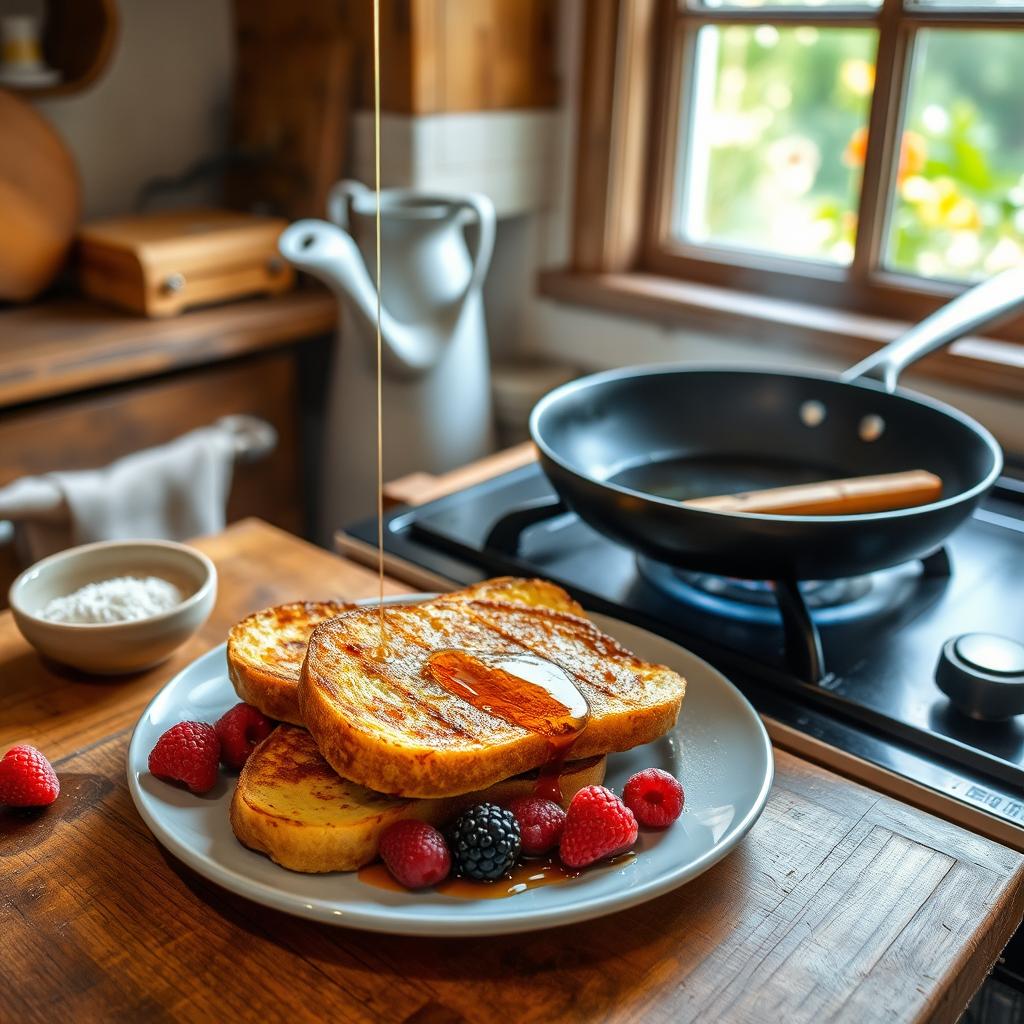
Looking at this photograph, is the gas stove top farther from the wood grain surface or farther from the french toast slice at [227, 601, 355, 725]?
the wood grain surface

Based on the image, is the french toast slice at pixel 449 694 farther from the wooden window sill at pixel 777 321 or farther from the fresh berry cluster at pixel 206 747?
the wooden window sill at pixel 777 321

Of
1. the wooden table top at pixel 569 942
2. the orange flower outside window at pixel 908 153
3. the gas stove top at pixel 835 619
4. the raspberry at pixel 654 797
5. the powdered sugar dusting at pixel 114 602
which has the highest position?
the orange flower outside window at pixel 908 153

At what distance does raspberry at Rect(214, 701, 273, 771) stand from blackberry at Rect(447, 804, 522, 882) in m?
0.19

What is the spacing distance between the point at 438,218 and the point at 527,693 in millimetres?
1120

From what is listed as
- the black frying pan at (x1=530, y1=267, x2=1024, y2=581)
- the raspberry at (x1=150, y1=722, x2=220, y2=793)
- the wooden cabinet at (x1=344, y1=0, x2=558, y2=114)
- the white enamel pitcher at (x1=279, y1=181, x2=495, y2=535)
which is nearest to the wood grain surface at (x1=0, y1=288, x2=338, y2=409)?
the white enamel pitcher at (x1=279, y1=181, x2=495, y2=535)

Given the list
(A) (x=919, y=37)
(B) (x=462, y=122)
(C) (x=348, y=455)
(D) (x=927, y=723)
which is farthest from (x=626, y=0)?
(D) (x=927, y=723)

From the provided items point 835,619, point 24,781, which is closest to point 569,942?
point 24,781

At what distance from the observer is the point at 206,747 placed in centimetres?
84

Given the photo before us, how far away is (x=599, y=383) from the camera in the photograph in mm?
1391

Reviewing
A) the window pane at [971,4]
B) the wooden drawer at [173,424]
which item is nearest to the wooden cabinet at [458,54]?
the wooden drawer at [173,424]

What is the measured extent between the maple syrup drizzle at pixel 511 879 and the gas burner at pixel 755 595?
43 cm

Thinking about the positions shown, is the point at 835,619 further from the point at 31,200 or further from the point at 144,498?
the point at 31,200

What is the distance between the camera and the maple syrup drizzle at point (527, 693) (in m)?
0.83

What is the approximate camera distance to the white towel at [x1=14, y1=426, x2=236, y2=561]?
1708 mm
